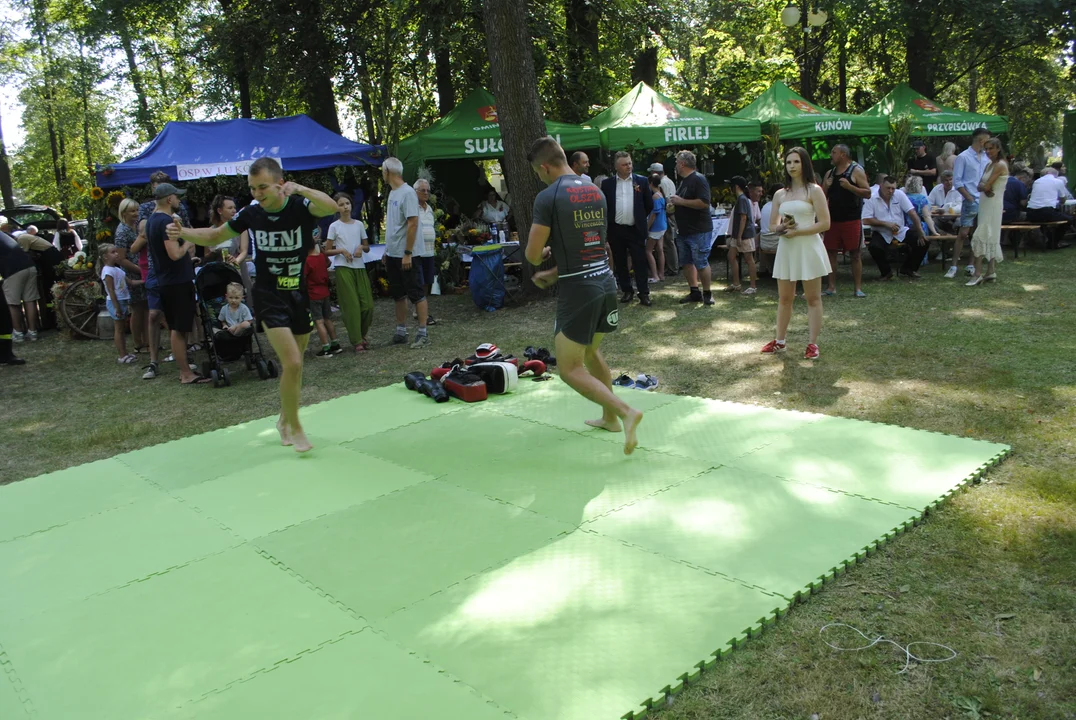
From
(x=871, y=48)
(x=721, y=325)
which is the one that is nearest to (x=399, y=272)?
(x=721, y=325)

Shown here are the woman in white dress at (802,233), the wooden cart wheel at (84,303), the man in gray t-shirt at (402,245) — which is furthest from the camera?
the wooden cart wheel at (84,303)

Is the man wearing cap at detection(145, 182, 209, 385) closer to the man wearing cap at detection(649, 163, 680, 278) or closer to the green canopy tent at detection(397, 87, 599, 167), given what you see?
the green canopy tent at detection(397, 87, 599, 167)

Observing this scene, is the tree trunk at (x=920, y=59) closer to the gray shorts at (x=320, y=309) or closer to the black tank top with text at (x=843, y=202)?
the black tank top with text at (x=843, y=202)

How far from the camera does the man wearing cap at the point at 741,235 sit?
35.7ft

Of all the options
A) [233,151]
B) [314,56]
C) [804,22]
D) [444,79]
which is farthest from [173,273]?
[804,22]

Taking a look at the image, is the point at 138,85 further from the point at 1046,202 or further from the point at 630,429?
the point at 630,429

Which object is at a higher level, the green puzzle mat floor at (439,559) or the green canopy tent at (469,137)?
the green canopy tent at (469,137)

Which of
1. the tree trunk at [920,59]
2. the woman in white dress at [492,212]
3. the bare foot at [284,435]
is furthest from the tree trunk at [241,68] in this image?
the tree trunk at [920,59]

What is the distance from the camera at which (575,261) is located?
4.86 metres

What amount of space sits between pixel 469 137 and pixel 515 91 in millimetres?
3256

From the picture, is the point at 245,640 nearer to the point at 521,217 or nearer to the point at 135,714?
the point at 135,714

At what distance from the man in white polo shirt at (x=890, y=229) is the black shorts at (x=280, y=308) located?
28.6 feet

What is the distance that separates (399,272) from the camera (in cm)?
914

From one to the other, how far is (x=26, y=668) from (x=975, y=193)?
12.6 m
